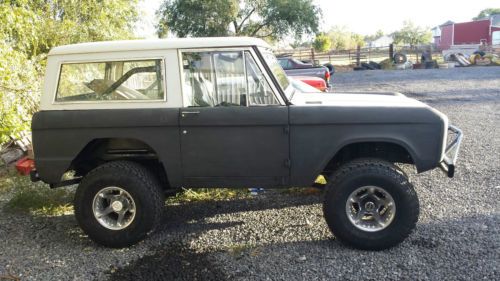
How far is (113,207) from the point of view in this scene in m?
3.85

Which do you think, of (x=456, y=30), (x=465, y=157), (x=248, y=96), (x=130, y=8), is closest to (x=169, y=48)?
(x=248, y=96)

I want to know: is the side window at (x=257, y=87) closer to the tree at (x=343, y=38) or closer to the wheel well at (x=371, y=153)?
the wheel well at (x=371, y=153)

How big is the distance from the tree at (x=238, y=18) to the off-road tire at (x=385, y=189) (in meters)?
23.6

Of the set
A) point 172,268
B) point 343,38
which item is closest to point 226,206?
point 172,268

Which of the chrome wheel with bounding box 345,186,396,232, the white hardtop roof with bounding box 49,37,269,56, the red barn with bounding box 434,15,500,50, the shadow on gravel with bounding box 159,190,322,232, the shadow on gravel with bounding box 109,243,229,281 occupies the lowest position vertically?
the shadow on gravel with bounding box 109,243,229,281

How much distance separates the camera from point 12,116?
625 cm

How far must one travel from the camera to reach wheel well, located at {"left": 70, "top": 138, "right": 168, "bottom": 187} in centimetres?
396

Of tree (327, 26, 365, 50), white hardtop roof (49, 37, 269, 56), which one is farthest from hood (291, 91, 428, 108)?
tree (327, 26, 365, 50)

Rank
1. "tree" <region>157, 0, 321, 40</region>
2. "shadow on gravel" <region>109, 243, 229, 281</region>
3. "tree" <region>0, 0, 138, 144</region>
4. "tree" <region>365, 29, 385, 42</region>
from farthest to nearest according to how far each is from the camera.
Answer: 1. "tree" <region>365, 29, 385, 42</region>
2. "tree" <region>157, 0, 321, 40</region>
3. "tree" <region>0, 0, 138, 144</region>
4. "shadow on gravel" <region>109, 243, 229, 281</region>

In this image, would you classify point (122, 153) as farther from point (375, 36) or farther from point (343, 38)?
point (375, 36)

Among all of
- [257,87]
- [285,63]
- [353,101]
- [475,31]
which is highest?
[475,31]

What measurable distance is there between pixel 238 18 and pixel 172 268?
1072 inches

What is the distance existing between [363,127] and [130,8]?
8.94 metres

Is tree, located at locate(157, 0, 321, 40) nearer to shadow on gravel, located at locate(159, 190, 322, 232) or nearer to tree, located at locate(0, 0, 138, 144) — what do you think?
tree, located at locate(0, 0, 138, 144)
